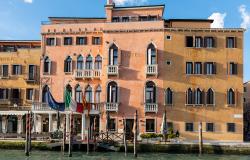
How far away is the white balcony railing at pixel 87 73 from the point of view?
151 feet

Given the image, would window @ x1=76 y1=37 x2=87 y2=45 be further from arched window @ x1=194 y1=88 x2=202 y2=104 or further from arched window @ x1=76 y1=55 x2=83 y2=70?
arched window @ x1=194 y1=88 x2=202 y2=104

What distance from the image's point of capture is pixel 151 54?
4509 cm

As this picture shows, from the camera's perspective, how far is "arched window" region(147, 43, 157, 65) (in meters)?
45.0

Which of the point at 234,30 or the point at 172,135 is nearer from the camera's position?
the point at 172,135

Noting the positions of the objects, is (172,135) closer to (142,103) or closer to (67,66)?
(142,103)

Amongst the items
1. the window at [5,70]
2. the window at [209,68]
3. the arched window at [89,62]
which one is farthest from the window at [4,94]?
the window at [209,68]

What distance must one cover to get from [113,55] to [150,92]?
5.04 meters

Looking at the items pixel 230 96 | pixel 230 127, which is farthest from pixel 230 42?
pixel 230 127

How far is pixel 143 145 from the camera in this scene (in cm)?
3794

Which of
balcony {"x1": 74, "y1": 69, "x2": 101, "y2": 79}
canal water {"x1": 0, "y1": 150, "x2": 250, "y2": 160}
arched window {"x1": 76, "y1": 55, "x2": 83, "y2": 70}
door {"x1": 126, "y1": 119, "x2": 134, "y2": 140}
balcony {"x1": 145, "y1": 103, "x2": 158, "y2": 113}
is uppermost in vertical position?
arched window {"x1": 76, "y1": 55, "x2": 83, "y2": 70}

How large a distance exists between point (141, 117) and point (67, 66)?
30.3ft

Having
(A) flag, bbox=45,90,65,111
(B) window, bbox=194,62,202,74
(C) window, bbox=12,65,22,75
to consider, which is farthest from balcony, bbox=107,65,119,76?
(C) window, bbox=12,65,22,75

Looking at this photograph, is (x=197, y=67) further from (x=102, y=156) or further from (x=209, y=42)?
(x=102, y=156)

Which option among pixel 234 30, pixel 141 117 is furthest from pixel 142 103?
pixel 234 30
